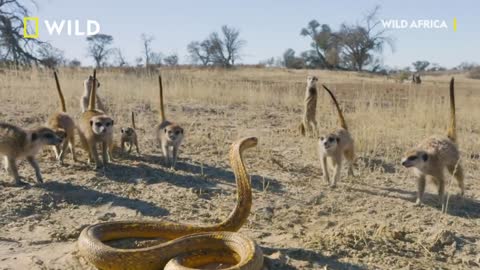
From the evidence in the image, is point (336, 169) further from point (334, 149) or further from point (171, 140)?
point (171, 140)

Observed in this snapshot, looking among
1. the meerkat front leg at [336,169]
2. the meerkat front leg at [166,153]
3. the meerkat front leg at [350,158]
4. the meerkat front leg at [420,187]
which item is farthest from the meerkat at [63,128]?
the meerkat front leg at [420,187]

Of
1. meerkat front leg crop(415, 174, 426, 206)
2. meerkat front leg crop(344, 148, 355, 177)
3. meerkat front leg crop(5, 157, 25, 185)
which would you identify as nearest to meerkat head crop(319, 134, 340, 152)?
meerkat front leg crop(344, 148, 355, 177)

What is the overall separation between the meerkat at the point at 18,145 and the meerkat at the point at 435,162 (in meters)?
4.47

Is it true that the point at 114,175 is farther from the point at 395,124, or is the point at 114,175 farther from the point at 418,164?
the point at 395,124

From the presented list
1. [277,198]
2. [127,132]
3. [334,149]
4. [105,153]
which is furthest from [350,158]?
[105,153]

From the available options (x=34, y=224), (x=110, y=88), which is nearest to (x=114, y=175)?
(x=34, y=224)

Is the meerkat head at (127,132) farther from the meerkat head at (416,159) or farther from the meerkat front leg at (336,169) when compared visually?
the meerkat head at (416,159)

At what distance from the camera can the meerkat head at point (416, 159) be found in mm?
5914

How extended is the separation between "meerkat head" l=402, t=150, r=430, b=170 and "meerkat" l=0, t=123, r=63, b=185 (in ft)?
14.3

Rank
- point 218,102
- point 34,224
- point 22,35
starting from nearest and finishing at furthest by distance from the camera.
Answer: point 34,224 → point 218,102 → point 22,35

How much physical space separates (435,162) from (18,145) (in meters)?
5.02

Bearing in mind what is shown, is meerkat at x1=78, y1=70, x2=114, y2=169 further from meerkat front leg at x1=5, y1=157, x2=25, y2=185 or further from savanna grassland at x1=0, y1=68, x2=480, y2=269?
meerkat front leg at x1=5, y1=157, x2=25, y2=185

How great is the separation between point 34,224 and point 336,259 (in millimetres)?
2889

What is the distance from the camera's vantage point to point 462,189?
615 centimetres
